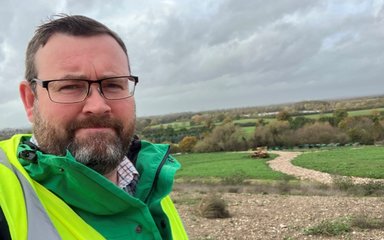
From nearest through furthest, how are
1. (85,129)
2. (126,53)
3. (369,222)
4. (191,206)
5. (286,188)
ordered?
(85,129) < (126,53) < (369,222) < (191,206) < (286,188)

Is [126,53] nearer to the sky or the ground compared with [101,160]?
nearer to the sky

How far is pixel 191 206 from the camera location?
15594mm

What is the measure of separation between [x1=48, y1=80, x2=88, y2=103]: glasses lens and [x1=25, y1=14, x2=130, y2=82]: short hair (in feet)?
0.46

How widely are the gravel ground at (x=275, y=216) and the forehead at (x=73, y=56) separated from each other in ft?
31.4

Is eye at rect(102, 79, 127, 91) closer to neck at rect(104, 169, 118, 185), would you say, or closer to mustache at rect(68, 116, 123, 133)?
mustache at rect(68, 116, 123, 133)

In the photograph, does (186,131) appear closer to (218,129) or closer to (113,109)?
(218,129)

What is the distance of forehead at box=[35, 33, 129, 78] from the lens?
1696 millimetres

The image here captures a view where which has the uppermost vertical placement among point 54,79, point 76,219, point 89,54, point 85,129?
point 89,54

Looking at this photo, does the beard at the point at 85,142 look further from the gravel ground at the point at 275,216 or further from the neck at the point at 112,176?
the gravel ground at the point at 275,216

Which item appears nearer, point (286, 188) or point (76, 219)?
point (76, 219)

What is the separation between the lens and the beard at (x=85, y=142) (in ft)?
5.35

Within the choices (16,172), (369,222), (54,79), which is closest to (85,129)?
(54,79)

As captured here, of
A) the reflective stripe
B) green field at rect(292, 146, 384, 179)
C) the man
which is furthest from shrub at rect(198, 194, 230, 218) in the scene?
green field at rect(292, 146, 384, 179)

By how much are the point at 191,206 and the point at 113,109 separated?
14.3m
